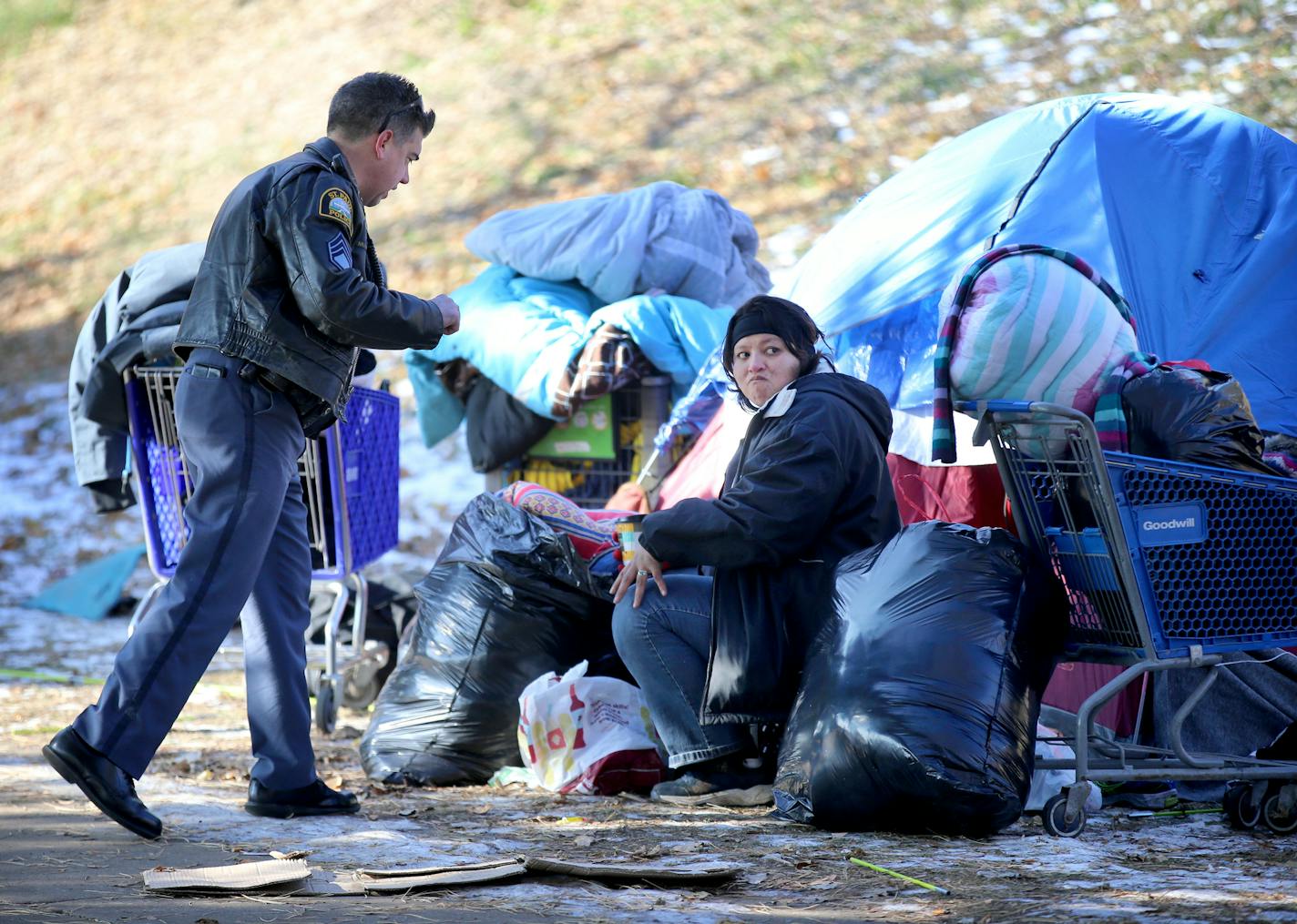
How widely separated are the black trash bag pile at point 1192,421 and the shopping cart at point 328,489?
7.94ft

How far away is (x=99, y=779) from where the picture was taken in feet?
10.4

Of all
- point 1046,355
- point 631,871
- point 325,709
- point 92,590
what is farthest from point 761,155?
point 631,871

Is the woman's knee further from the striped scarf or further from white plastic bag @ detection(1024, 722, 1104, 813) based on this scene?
white plastic bag @ detection(1024, 722, 1104, 813)

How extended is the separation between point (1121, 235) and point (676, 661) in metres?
2.05

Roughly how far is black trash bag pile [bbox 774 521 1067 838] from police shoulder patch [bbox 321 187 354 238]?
4.68 ft

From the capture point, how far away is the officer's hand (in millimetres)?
3506

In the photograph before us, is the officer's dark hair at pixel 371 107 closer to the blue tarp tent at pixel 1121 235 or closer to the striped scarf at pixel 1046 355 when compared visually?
the striped scarf at pixel 1046 355

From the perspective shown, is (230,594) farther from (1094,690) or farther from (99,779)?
(1094,690)

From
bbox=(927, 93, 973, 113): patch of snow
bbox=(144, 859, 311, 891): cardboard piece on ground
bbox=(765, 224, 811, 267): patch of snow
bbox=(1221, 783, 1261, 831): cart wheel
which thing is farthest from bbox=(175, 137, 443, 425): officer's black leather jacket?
bbox=(927, 93, 973, 113): patch of snow

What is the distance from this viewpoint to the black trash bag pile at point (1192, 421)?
3225mm

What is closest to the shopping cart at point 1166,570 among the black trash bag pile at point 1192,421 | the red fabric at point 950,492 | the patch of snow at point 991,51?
the black trash bag pile at point 1192,421

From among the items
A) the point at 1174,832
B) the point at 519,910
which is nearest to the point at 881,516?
the point at 1174,832

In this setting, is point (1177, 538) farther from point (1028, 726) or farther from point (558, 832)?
point (558, 832)

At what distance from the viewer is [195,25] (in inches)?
693
